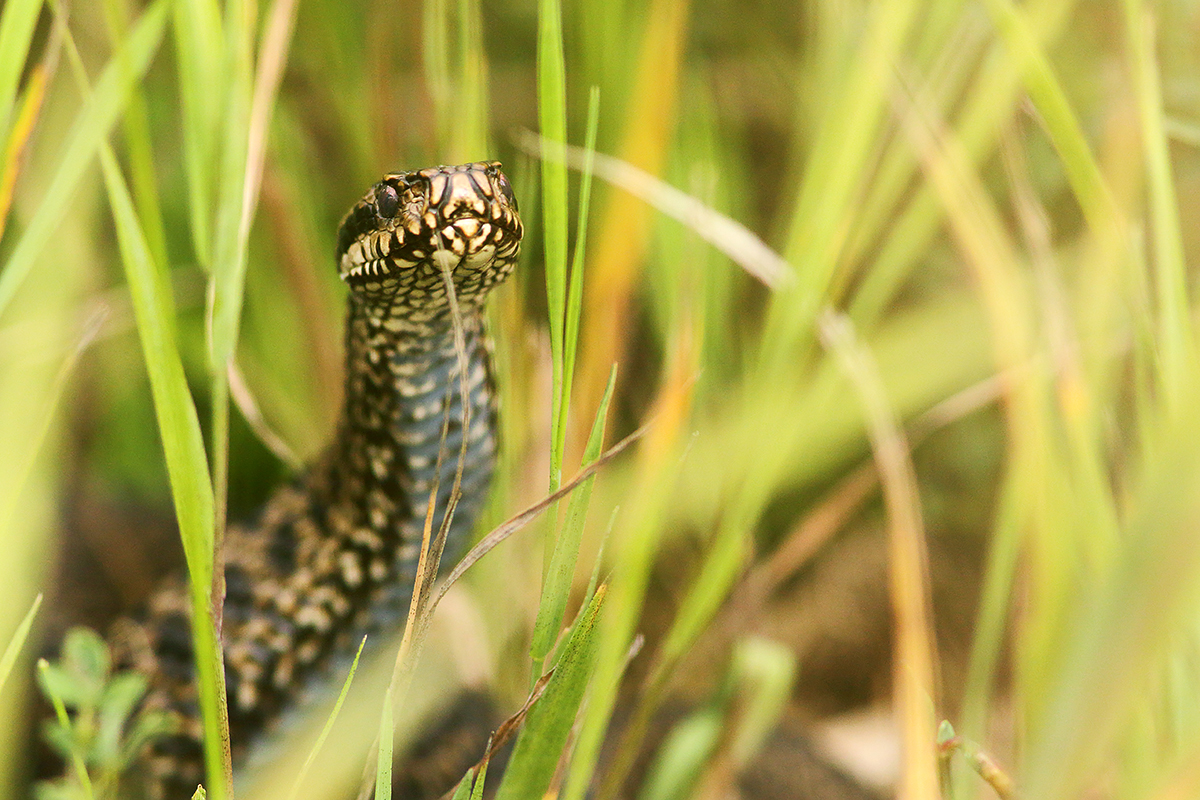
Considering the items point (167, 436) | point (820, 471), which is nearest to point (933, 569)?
point (820, 471)

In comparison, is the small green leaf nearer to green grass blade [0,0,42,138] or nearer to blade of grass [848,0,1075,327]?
green grass blade [0,0,42,138]

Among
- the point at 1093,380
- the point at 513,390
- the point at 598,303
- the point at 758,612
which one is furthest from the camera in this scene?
the point at 758,612

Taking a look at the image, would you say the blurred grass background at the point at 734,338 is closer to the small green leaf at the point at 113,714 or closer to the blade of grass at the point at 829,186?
the blade of grass at the point at 829,186

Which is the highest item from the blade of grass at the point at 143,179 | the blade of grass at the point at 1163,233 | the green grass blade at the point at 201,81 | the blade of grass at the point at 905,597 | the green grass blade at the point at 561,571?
the green grass blade at the point at 201,81

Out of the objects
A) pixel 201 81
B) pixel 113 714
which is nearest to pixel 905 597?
pixel 113 714

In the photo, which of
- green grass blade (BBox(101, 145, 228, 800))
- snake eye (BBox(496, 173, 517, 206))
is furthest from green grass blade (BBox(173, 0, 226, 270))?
snake eye (BBox(496, 173, 517, 206))

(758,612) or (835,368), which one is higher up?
(835,368)

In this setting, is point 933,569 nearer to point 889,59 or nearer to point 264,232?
point 889,59

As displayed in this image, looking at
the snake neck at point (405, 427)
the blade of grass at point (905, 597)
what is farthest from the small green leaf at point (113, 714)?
the blade of grass at point (905, 597)
